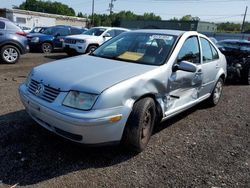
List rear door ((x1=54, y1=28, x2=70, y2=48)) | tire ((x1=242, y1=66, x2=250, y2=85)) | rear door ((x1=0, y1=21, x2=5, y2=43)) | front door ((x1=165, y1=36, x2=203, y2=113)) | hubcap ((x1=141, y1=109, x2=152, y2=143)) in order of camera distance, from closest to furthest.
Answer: hubcap ((x1=141, y1=109, x2=152, y2=143)), front door ((x1=165, y1=36, x2=203, y2=113)), tire ((x1=242, y1=66, x2=250, y2=85)), rear door ((x1=0, y1=21, x2=5, y2=43)), rear door ((x1=54, y1=28, x2=70, y2=48))

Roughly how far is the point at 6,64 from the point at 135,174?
8.26 meters

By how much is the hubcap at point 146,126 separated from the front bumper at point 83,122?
1.48ft

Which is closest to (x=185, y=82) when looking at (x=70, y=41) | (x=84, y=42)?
(x=84, y=42)

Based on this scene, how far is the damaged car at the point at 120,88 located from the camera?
9.74 feet

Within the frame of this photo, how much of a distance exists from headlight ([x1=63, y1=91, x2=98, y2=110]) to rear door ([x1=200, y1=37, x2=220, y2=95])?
102 inches

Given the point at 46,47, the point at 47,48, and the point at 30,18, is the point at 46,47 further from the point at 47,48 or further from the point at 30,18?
the point at 30,18

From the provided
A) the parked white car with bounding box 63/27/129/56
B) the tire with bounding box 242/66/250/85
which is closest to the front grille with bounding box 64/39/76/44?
the parked white car with bounding box 63/27/129/56

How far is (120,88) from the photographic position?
3078 mm

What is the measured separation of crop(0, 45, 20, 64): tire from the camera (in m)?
9.73

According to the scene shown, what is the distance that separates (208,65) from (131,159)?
2.56 metres

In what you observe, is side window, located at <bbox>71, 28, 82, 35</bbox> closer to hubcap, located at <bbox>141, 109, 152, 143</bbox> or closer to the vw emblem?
the vw emblem

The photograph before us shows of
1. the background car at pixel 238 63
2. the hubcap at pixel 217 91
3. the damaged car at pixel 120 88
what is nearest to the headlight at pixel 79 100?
the damaged car at pixel 120 88

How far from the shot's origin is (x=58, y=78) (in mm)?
3236

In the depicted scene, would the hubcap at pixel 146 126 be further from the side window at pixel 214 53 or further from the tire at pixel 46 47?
the tire at pixel 46 47
